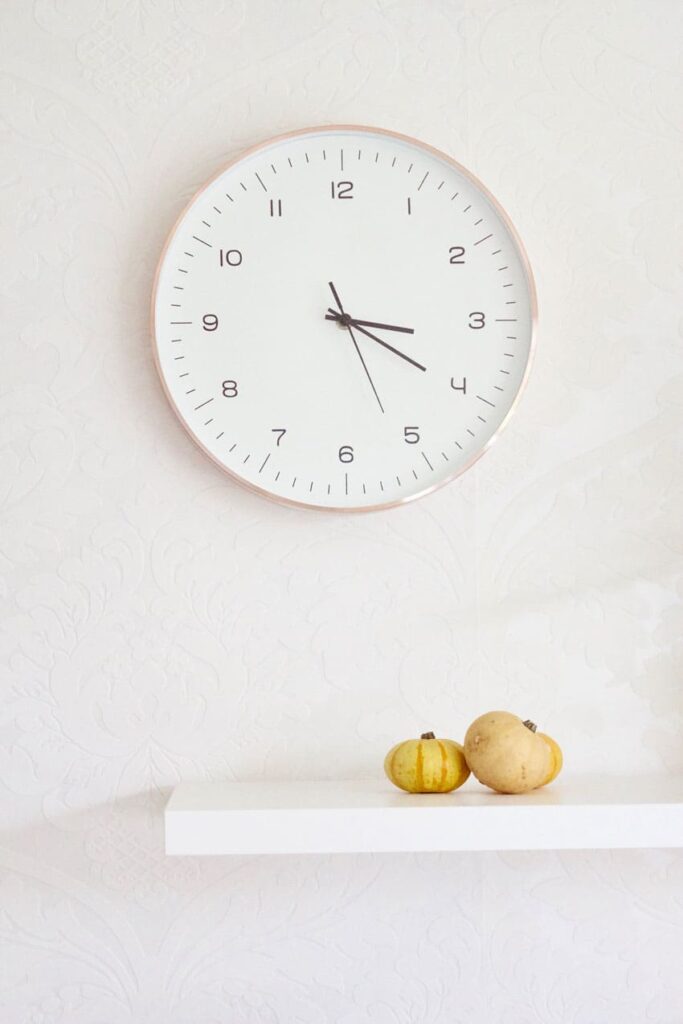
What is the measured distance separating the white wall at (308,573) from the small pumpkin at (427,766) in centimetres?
11

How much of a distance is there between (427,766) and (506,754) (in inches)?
3.2

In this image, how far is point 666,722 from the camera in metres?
1.31

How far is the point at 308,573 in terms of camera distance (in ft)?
4.28

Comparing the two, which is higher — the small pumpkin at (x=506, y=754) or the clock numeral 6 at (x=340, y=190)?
the clock numeral 6 at (x=340, y=190)

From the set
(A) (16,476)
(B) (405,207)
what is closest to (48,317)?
(A) (16,476)

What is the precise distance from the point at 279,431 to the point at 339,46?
452 mm

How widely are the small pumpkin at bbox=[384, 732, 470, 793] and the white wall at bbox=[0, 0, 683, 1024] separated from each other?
108 millimetres

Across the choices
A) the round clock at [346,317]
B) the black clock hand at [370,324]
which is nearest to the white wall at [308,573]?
the round clock at [346,317]

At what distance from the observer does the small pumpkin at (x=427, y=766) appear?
1.17 m

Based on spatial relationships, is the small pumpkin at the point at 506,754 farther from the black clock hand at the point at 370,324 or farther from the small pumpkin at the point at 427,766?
the black clock hand at the point at 370,324

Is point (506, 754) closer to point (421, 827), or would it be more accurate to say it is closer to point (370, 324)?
point (421, 827)

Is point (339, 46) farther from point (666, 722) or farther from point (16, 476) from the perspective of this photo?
point (666, 722)

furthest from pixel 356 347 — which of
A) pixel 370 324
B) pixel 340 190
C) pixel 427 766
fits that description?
pixel 427 766

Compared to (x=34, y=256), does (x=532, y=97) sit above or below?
above
